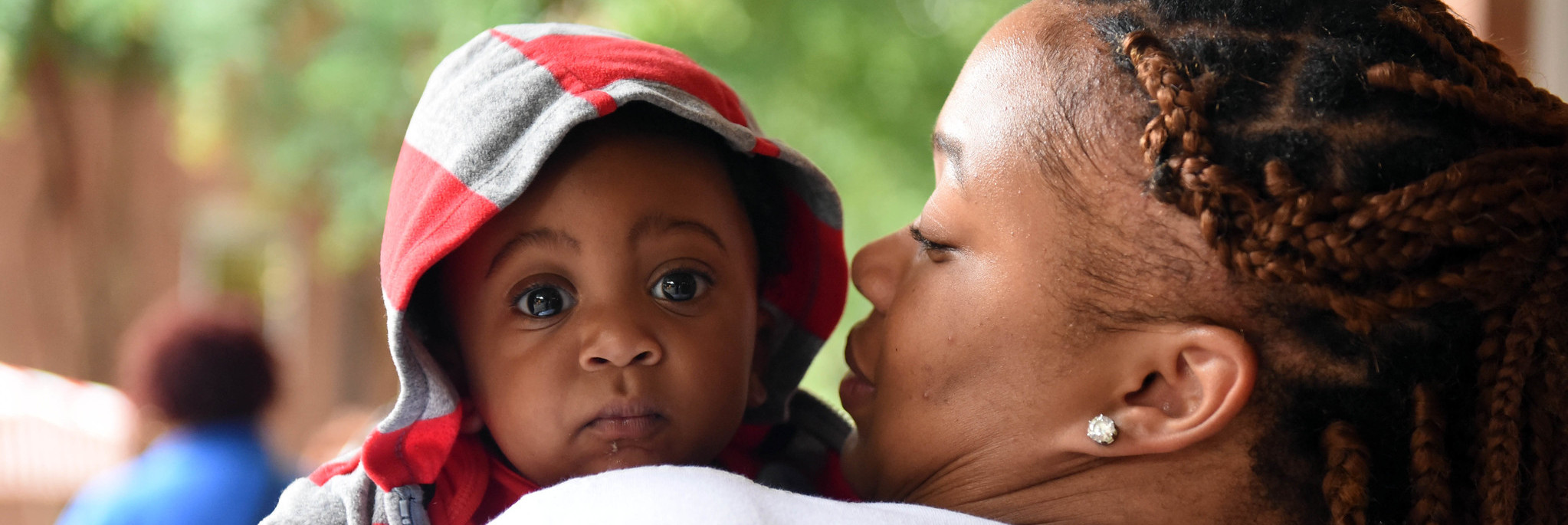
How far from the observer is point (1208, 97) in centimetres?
124

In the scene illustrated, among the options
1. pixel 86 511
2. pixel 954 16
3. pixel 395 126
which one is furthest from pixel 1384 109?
pixel 395 126

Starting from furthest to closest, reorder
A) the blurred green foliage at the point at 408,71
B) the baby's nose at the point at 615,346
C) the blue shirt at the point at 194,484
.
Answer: the blurred green foliage at the point at 408,71 < the blue shirt at the point at 194,484 < the baby's nose at the point at 615,346

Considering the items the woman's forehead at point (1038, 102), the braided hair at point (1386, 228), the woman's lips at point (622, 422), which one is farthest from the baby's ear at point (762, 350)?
the braided hair at point (1386, 228)

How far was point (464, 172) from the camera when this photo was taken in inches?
61.3

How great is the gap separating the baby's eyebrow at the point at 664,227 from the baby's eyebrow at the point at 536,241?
0.08m

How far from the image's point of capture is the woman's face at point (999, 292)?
1346 millimetres

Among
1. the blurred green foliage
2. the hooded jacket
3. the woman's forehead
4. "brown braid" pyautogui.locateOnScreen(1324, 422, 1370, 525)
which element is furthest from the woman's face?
the blurred green foliage

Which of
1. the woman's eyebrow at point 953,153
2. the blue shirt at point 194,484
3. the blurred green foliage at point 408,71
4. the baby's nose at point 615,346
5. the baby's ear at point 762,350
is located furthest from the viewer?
the blurred green foliage at point 408,71

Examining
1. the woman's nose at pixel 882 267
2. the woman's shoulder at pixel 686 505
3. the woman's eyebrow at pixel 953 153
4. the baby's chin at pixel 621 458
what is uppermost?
the woman's eyebrow at pixel 953 153

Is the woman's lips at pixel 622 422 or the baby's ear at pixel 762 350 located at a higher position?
the woman's lips at pixel 622 422

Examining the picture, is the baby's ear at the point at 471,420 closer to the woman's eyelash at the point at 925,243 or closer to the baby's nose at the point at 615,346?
the baby's nose at the point at 615,346

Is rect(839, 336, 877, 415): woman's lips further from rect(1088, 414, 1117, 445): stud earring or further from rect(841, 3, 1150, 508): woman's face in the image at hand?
rect(1088, 414, 1117, 445): stud earring

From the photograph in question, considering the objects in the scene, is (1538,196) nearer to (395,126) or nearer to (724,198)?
(724,198)

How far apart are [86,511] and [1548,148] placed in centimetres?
374
